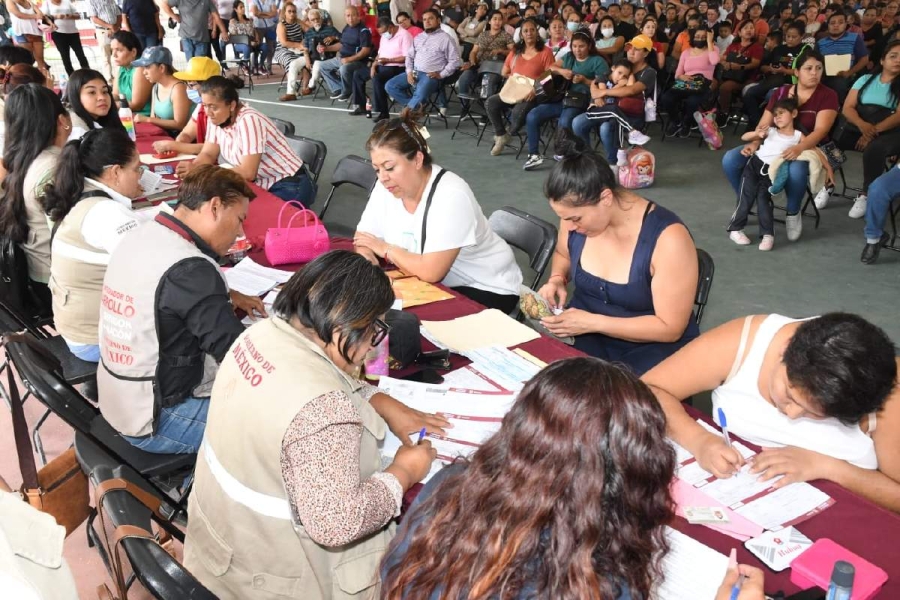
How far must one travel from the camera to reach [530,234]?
11.3ft

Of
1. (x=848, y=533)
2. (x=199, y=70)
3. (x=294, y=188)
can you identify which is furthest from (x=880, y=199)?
(x=199, y=70)

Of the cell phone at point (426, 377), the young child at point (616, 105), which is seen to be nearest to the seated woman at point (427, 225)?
the cell phone at point (426, 377)

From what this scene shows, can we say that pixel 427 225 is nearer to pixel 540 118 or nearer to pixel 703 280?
pixel 703 280

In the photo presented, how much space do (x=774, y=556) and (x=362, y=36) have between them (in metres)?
9.53

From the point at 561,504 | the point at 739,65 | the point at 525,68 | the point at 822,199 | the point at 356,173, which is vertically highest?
the point at 739,65

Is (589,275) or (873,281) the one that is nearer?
(589,275)

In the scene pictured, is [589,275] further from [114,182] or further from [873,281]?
[873,281]

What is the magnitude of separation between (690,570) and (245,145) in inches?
140

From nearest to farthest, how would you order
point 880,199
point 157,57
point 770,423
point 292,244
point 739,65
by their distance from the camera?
point 770,423 → point 292,244 → point 880,199 → point 157,57 → point 739,65

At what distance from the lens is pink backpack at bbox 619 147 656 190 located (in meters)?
6.56

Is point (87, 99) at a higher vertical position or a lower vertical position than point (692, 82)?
lower

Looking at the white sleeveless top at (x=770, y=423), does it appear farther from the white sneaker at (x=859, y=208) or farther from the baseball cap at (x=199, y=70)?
the white sneaker at (x=859, y=208)

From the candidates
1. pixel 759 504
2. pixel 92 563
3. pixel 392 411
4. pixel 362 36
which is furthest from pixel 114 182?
A: pixel 362 36

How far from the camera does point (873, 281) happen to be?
4805mm
